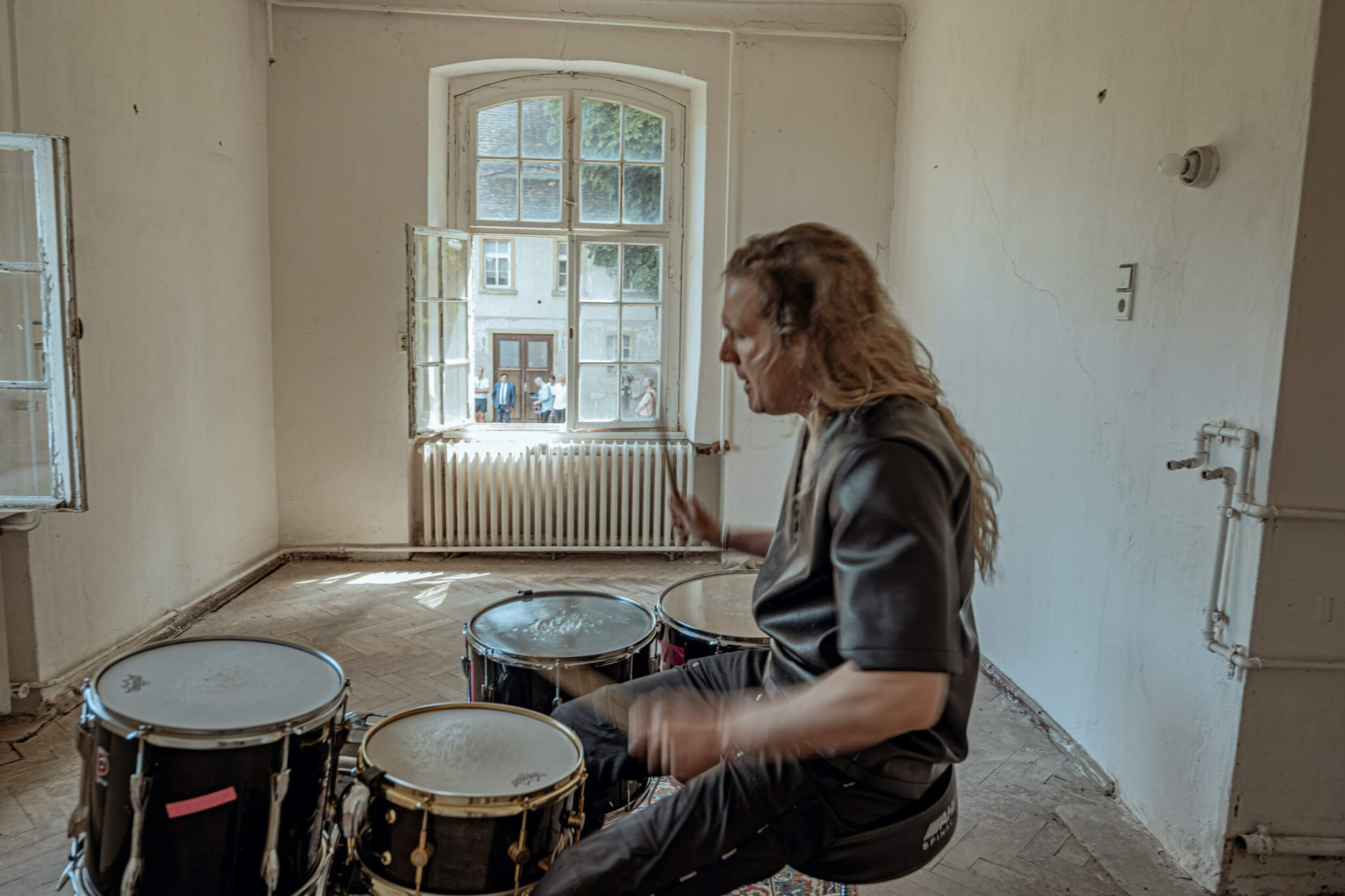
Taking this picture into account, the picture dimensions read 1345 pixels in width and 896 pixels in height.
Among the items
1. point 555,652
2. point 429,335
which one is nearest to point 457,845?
point 555,652

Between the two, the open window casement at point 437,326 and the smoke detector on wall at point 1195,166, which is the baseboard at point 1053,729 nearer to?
the smoke detector on wall at point 1195,166

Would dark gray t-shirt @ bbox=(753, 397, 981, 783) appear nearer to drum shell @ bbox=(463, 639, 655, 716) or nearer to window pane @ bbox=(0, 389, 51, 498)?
drum shell @ bbox=(463, 639, 655, 716)

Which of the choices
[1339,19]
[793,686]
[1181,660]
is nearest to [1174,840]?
[1181,660]

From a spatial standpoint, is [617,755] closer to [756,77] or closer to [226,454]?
[226,454]

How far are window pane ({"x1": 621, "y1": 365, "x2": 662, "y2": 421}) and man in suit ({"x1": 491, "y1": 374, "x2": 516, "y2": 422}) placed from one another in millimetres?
755

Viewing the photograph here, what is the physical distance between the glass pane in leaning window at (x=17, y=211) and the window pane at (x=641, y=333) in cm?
320

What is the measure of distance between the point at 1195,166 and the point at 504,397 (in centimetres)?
433

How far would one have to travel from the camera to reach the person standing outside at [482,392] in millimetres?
5916

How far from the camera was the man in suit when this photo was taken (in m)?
5.91

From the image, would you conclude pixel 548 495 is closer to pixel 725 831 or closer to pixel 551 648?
pixel 551 648

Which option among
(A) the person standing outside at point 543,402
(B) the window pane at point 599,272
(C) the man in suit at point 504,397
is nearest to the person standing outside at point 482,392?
(C) the man in suit at point 504,397

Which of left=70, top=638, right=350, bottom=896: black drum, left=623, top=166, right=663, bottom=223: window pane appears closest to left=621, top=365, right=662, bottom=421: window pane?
left=623, top=166, right=663, bottom=223: window pane

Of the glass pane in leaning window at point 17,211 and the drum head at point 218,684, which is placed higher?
the glass pane in leaning window at point 17,211

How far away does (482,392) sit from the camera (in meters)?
5.96
